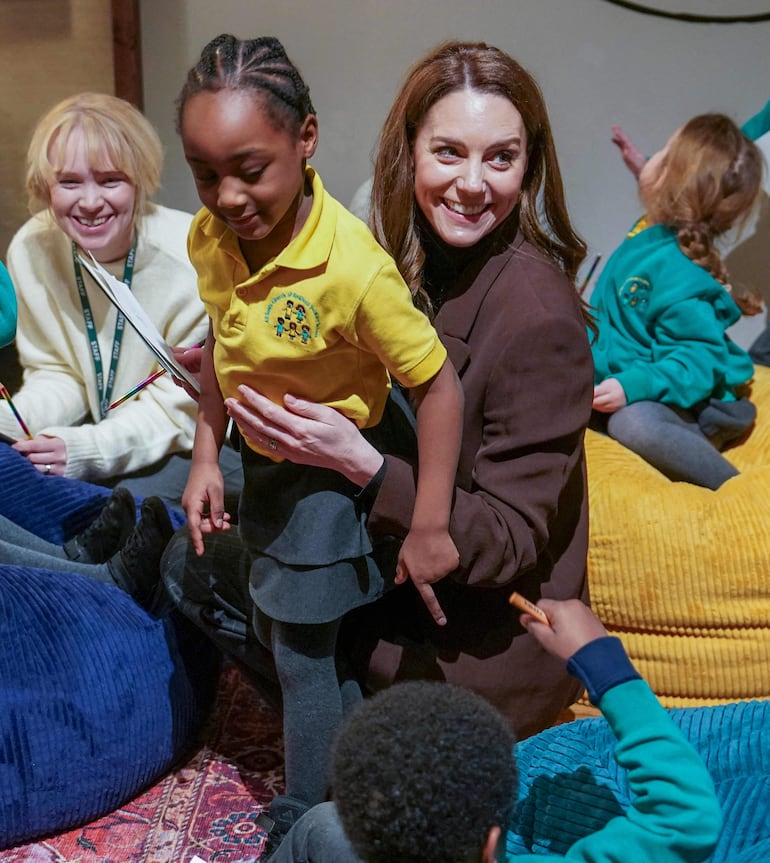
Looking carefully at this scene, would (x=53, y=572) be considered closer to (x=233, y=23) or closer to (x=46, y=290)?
(x=46, y=290)

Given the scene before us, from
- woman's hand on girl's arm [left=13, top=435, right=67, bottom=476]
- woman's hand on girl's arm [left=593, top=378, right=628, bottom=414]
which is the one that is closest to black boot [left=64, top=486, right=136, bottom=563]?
woman's hand on girl's arm [left=13, top=435, right=67, bottom=476]

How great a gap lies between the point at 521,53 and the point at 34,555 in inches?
68.2

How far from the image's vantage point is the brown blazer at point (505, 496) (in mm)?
1374

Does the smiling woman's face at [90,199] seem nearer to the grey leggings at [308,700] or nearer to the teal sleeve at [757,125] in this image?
the grey leggings at [308,700]

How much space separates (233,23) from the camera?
8.79 feet

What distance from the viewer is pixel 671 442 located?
2406mm

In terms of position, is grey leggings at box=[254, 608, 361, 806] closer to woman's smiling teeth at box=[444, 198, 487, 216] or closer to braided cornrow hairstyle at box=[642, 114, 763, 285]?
woman's smiling teeth at box=[444, 198, 487, 216]

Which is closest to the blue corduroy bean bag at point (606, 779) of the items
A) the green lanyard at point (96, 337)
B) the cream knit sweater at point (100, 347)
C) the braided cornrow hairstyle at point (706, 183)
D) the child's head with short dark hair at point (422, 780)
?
the child's head with short dark hair at point (422, 780)

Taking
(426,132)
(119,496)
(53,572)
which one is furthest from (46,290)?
(426,132)

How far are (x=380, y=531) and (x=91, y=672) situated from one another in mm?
585

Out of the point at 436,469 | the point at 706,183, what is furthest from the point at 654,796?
the point at 706,183

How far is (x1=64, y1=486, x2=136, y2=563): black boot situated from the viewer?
1.95 metres

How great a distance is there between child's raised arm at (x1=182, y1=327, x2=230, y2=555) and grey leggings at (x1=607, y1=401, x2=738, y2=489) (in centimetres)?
125

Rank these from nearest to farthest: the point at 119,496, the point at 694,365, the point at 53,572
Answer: the point at 53,572, the point at 119,496, the point at 694,365
